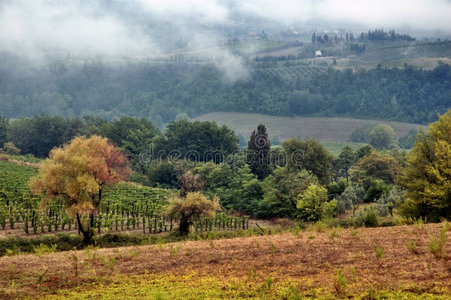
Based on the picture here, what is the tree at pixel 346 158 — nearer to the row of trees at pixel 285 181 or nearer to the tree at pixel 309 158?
the row of trees at pixel 285 181

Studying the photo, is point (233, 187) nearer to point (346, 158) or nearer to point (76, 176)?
point (346, 158)

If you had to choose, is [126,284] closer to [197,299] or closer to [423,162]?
[197,299]

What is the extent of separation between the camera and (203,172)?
264 feet

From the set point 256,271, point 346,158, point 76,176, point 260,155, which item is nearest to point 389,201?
point 260,155

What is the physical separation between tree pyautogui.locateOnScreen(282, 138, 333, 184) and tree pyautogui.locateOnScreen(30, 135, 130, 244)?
39.8 meters

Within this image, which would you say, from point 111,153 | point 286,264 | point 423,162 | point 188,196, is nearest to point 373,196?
point 423,162

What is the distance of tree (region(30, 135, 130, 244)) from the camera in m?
28.9

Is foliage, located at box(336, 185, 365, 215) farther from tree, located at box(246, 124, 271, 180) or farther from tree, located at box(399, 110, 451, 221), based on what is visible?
tree, located at box(399, 110, 451, 221)

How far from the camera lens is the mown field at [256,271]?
1447 centimetres

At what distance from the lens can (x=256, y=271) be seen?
16.8m

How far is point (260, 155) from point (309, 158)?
1502cm

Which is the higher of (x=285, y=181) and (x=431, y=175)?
(x=431, y=175)

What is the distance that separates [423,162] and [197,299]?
25.8 m

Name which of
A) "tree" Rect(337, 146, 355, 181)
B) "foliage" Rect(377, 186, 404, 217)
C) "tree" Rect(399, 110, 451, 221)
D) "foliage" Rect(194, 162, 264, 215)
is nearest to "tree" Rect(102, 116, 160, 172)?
"foliage" Rect(194, 162, 264, 215)
